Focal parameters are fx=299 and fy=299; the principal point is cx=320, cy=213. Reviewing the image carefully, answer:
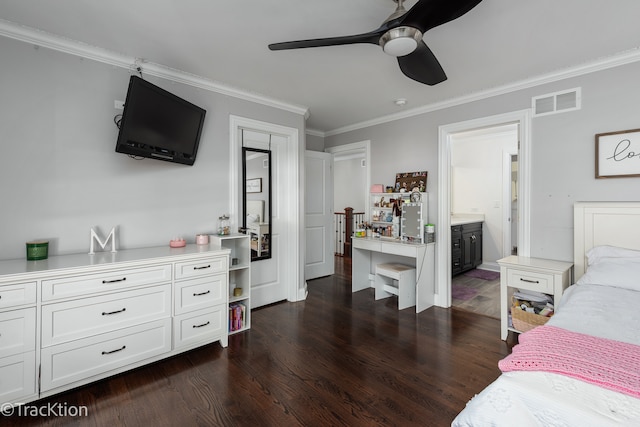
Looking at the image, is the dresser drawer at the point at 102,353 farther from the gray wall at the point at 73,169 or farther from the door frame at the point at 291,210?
the door frame at the point at 291,210

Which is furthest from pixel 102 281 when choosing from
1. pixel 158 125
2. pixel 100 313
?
pixel 158 125

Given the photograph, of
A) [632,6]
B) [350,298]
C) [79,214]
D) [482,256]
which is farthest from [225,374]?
[482,256]

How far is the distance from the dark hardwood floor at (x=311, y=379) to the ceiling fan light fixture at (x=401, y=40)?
2.14m

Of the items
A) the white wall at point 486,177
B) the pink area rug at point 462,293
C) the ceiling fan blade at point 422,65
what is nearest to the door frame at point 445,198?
the pink area rug at point 462,293

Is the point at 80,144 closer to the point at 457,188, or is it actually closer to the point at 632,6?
the point at 632,6

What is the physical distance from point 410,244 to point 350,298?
3.59ft

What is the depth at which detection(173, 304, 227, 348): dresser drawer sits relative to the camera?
240 cm

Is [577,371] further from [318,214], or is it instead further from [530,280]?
[318,214]

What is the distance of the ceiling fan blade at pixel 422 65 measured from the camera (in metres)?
1.80

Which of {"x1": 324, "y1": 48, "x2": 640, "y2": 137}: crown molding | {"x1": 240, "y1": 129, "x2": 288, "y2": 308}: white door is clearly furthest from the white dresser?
{"x1": 324, "y1": 48, "x2": 640, "y2": 137}: crown molding

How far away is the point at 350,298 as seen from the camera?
3986mm

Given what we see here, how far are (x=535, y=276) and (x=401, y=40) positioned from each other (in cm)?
230

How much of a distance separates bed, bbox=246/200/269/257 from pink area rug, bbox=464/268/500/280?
3.60 metres

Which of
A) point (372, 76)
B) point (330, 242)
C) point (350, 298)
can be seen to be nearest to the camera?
point (372, 76)
